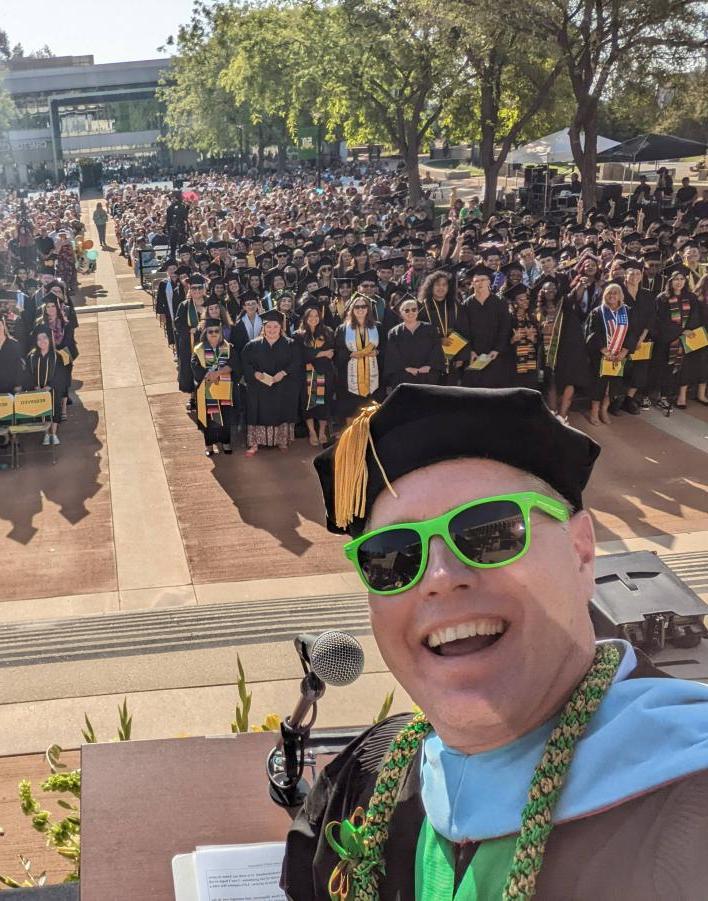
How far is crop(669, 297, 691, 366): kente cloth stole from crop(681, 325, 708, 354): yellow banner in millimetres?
67

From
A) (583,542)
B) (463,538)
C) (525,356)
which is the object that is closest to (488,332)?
(525,356)

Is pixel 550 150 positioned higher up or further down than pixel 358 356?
higher up

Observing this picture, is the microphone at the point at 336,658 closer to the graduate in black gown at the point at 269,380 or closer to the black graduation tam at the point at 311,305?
the graduate in black gown at the point at 269,380

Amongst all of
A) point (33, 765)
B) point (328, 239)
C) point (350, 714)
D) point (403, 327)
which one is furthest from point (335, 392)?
point (328, 239)

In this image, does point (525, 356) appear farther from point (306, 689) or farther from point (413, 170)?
point (413, 170)

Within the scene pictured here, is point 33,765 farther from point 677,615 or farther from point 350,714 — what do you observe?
point 677,615

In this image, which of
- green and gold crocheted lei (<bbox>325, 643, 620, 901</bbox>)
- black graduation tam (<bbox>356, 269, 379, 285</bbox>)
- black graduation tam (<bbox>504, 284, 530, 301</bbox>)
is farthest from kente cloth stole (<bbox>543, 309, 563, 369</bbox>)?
green and gold crocheted lei (<bbox>325, 643, 620, 901</bbox>)

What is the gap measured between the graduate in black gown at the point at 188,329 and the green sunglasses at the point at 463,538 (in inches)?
393

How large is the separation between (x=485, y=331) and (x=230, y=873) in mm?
8603

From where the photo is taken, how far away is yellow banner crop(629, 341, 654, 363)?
10.5 m

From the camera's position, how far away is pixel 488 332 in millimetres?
10383

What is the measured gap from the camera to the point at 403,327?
9578 mm

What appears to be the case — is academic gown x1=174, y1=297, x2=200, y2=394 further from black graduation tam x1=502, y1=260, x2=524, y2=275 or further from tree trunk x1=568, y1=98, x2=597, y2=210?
tree trunk x1=568, y1=98, x2=597, y2=210

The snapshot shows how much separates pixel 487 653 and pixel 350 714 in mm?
3764
